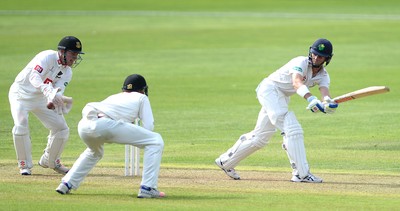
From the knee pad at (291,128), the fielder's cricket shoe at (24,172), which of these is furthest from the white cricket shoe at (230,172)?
the fielder's cricket shoe at (24,172)

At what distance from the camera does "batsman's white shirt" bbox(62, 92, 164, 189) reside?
1052 centimetres

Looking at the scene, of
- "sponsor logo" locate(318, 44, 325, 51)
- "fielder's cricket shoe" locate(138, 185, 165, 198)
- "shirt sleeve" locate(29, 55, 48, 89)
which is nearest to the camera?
"fielder's cricket shoe" locate(138, 185, 165, 198)

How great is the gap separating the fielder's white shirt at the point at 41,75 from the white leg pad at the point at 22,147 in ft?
1.46

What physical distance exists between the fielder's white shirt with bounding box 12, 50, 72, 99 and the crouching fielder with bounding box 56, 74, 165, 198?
1.61 metres

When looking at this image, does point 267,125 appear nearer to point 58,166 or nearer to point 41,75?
point 58,166

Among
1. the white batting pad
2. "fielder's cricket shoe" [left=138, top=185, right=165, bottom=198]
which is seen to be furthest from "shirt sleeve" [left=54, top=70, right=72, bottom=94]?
"fielder's cricket shoe" [left=138, top=185, right=165, bottom=198]

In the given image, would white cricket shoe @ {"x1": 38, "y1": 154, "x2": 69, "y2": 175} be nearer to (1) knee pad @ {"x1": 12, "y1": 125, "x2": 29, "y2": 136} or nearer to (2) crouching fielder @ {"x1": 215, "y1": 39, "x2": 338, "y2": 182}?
(1) knee pad @ {"x1": 12, "y1": 125, "x2": 29, "y2": 136}

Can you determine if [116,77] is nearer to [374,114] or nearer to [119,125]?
[374,114]

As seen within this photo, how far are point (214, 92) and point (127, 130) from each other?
35.6 ft

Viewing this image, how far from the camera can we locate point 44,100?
12.6m

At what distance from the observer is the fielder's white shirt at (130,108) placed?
10.5 m

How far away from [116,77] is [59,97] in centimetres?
1200

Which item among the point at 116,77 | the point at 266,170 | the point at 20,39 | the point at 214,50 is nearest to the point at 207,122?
the point at 266,170

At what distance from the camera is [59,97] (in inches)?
454
